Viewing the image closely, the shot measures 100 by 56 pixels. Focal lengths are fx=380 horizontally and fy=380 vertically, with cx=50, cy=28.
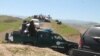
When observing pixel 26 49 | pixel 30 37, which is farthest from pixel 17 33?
pixel 26 49

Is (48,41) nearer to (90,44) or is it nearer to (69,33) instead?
(90,44)

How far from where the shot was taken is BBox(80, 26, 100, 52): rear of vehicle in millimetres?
11049

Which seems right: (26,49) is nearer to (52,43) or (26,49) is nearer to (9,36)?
(52,43)

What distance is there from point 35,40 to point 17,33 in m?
2.02

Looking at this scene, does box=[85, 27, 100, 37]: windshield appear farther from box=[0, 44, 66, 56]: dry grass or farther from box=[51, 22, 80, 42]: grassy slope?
box=[51, 22, 80, 42]: grassy slope

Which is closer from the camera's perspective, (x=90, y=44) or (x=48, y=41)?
(x=90, y=44)

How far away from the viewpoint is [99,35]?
36.2ft

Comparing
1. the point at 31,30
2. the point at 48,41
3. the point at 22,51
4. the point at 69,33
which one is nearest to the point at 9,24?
the point at 69,33

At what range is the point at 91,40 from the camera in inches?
444

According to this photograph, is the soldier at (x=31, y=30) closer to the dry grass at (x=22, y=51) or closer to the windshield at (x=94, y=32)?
the dry grass at (x=22, y=51)

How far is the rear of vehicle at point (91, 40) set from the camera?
11.0 meters

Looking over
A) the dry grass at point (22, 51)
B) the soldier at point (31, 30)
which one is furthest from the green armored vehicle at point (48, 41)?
the dry grass at point (22, 51)

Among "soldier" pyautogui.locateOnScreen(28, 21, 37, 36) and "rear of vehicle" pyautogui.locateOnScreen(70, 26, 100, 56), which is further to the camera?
"soldier" pyautogui.locateOnScreen(28, 21, 37, 36)

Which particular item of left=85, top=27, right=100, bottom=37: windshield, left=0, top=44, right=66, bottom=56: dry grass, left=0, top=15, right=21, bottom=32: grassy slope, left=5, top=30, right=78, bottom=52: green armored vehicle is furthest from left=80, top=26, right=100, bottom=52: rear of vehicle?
left=0, top=15, right=21, bottom=32: grassy slope
